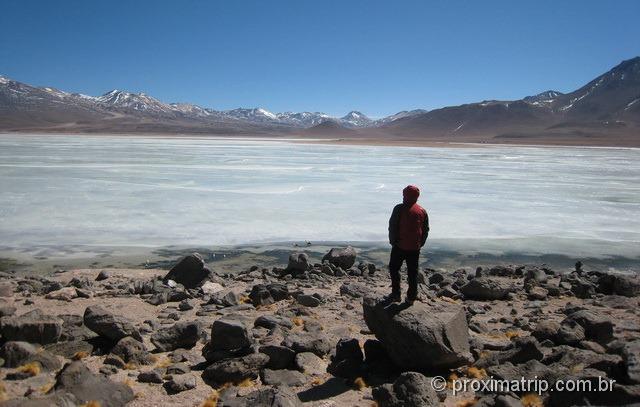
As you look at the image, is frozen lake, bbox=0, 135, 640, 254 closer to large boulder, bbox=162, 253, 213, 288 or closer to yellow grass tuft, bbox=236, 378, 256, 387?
large boulder, bbox=162, 253, 213, 288

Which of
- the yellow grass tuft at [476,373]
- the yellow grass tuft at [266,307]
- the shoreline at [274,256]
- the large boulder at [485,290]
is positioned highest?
the yellow grass tuft at [476,373]

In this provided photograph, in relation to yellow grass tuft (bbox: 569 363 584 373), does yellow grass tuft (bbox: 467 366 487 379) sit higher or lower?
lower

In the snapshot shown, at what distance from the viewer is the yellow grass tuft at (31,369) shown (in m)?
4.16

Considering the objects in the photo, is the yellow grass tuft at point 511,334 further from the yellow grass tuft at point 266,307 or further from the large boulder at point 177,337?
the large boulder at point 177,337

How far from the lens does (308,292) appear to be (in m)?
7.19

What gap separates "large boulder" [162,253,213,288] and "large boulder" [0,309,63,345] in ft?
9.07

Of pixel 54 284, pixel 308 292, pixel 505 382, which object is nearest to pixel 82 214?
pixel 54 284

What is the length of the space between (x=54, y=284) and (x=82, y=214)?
19.6 ft

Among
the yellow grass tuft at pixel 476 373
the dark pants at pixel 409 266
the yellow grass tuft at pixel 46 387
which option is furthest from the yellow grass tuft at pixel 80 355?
the yellow grass tuft at pixel 476 373

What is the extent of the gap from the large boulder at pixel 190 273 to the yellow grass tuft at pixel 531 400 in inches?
193

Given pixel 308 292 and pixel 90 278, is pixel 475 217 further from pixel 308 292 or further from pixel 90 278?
pixel 90 278

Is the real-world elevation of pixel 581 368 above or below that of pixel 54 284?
above

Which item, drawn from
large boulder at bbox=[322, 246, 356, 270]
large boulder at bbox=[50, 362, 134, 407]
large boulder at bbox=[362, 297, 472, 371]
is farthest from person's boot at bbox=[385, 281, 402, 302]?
large boulder at bbox=[322, 246, 356, 270]

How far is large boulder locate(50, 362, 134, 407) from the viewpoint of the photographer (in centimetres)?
376
